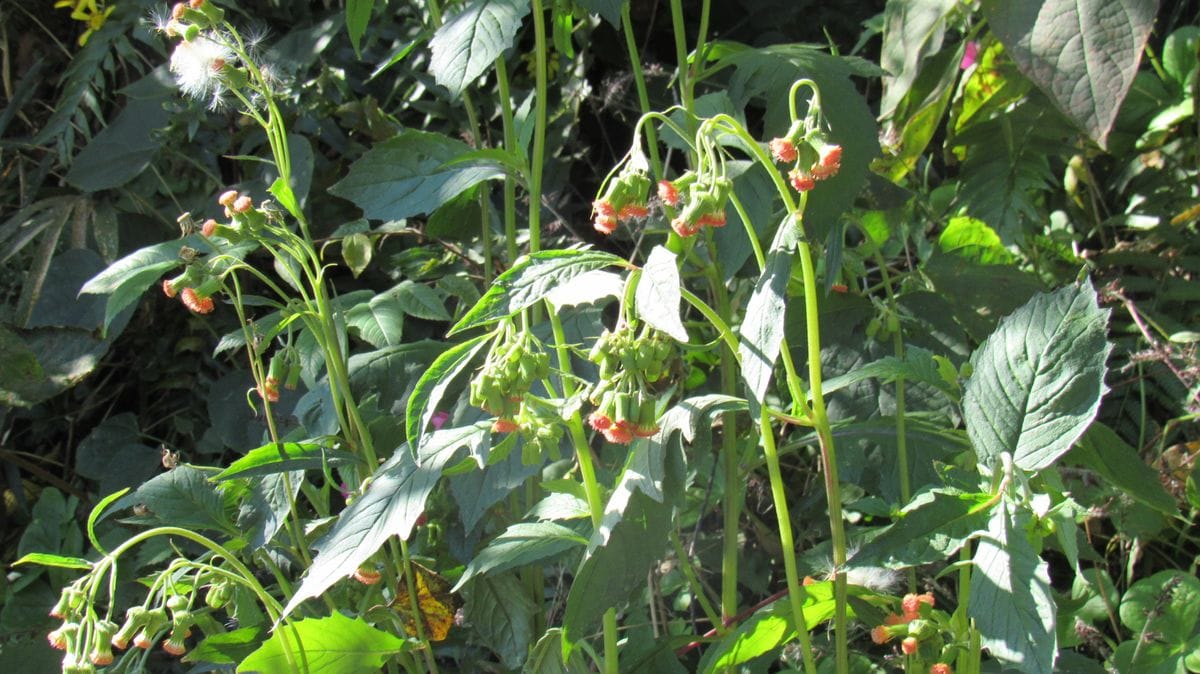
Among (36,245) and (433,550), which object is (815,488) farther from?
(36,245)

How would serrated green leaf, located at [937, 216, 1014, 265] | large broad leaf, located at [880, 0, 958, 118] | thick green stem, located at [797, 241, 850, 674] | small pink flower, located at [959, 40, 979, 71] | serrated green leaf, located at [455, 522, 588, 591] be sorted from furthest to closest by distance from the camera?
small pink flower, located at [959, 40, 979, 71], serrated green leaf, located at [937, 216, 1014, 265], large broad leaf, located at [880, 0, 958, 118], serrated green leaf, located at [455, 522, 588, 591], thick green stem, located at [797, 241, 850, 674]

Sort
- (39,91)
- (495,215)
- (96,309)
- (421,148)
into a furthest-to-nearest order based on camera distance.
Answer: (39,91), (96,309), (495,215), (421,148)

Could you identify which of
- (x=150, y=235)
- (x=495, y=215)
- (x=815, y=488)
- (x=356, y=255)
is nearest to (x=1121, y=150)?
(x=815, y=488)

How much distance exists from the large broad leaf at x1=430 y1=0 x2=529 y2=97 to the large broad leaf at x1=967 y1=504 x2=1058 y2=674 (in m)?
0.49

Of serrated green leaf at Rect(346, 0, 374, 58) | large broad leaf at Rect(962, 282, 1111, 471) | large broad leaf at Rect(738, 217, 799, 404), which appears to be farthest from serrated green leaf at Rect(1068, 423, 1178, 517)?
serrated green leaf at Rect(346, 0, 374, 58)

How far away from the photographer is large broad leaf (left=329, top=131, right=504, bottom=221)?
3.11 ft

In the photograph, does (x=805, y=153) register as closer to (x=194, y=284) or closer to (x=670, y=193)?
(x=670, y=193)

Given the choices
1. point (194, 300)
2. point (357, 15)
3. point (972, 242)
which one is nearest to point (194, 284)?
point (194, 300)

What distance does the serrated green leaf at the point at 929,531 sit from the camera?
0.72m

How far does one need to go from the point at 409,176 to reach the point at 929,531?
0.53m

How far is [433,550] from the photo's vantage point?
1154 mm

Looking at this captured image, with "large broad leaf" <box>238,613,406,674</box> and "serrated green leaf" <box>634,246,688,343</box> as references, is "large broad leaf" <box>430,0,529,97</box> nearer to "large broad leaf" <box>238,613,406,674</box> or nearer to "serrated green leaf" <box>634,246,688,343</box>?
"serrated green leaf" <box>634,246,688,343</box>

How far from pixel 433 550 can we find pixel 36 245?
1050 mm

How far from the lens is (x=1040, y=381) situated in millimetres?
749
